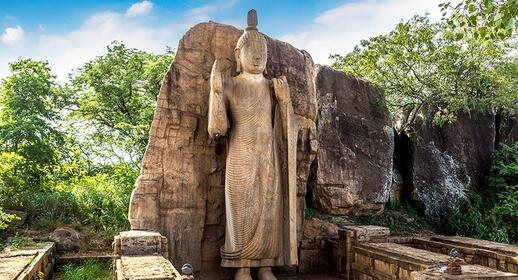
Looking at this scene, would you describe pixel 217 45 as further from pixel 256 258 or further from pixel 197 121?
pixel 256 258

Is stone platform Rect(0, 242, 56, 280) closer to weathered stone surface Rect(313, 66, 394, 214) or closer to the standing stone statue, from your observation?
the standing stone statue

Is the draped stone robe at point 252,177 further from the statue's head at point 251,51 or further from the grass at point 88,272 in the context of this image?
the grass at point 88,272

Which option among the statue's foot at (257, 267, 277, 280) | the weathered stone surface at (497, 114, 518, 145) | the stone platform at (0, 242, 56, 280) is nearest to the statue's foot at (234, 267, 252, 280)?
the statue's foot at (257, 267, 277, 280)

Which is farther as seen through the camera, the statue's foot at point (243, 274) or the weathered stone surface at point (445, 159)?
the weathered stone surface at point (445, 159)

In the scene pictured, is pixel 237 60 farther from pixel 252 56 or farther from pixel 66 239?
pixel 66 239

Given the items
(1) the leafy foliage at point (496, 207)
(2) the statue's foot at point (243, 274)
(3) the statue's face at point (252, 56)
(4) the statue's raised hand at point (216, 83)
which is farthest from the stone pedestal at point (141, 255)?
(1) the leafy foliage at point (496, 207)

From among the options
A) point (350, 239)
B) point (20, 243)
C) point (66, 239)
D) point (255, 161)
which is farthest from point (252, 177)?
point (66, 239)

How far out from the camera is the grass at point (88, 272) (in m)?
6.23

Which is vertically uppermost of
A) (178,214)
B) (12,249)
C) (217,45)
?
(217,45)

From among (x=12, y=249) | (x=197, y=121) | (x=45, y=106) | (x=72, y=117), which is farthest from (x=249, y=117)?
(x=72, y=117)

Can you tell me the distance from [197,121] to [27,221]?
14.3 feet

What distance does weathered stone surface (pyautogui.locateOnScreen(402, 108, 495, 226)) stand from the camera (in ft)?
30.2

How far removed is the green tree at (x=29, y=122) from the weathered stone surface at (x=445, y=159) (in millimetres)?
7914

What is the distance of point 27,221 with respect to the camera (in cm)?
859
